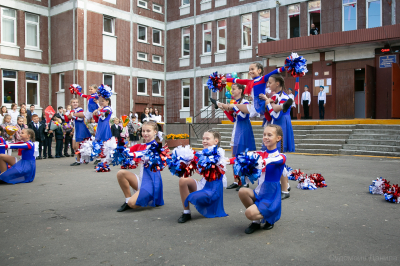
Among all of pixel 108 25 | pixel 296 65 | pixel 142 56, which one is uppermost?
pixel 108 25

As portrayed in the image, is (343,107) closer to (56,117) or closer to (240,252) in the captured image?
(56,117)

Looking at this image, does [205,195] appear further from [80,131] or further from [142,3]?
[142,3]

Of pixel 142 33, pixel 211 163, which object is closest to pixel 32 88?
pixel 142 33

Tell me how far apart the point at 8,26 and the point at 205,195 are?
23.7 m

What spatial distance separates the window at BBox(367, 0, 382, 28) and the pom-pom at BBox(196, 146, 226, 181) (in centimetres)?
1964

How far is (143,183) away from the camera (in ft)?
17.4

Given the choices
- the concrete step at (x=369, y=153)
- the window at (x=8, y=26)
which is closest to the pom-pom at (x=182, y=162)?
the concrete step at (x=369, y=153)

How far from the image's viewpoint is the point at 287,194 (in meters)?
5.96

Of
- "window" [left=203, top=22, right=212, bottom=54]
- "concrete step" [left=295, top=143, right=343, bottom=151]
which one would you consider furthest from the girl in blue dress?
"window" [left=203, top=22, right=212, bottom=54]

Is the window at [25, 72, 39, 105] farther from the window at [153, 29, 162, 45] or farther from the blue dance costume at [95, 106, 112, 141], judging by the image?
the blue dance costume at [95, 106, 112, 141]

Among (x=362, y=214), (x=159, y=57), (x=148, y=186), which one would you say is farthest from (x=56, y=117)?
(x=159, y=57)

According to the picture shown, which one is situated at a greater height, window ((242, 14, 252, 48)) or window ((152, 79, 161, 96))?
window ((242, 14, 252, 48))

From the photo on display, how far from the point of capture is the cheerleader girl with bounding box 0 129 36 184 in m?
7.73

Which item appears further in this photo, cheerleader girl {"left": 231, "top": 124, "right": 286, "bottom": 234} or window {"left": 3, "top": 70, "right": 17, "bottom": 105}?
window {"left": 3, "top": 70, "right": 17, "bottom": 105}
